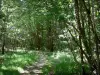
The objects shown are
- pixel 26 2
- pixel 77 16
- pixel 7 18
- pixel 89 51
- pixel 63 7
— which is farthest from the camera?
pixel 7 18

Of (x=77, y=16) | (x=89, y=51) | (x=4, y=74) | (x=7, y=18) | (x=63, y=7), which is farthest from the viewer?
(x=7, y=18)

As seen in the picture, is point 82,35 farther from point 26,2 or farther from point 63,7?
point 26,2

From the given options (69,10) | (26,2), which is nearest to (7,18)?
(26,2)

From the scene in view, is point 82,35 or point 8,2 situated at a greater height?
point 8,2

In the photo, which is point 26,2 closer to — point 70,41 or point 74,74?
point 70,41

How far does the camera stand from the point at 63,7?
894 cm

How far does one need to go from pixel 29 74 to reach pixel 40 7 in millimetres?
3473

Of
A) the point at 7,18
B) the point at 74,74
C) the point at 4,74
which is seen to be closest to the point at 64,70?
the point at 74,74

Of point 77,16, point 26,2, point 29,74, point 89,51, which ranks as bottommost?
point 29,74

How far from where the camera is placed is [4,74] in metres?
9.53

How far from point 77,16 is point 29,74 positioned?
4122 mm

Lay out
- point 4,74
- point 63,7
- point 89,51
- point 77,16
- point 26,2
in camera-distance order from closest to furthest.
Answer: point 89,51, point 77,16, point 63,7, point 4,74, point 26,2

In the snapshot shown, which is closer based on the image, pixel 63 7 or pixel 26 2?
pixel 63 7

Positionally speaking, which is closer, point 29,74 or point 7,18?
point 29,74
